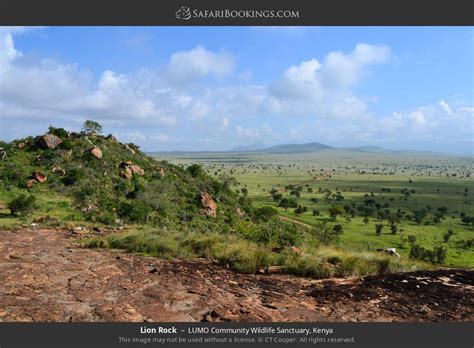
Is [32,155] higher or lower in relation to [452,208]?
higher

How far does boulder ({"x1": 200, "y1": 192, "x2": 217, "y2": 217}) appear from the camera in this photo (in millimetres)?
31078

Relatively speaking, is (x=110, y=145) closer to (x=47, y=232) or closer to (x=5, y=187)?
(x=5, y=187)

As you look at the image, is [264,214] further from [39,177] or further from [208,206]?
[39,177]

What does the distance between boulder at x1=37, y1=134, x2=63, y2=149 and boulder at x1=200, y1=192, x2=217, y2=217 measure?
12.9 m

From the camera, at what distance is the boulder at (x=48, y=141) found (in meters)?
32.6

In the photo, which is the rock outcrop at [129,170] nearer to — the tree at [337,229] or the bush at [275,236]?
the bush at [275,236]

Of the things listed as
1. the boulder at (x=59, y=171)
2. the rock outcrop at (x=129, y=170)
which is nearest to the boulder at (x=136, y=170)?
the rock outcrop at (x=129, y=170)

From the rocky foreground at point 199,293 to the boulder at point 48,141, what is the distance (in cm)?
2464

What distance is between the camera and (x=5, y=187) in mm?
23781

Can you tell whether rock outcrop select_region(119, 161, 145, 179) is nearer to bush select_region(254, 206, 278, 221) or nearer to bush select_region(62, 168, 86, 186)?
bush select_region(62, 168, 86, 186)

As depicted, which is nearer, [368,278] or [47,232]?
[368,278]

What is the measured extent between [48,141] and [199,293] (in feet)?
96.5
